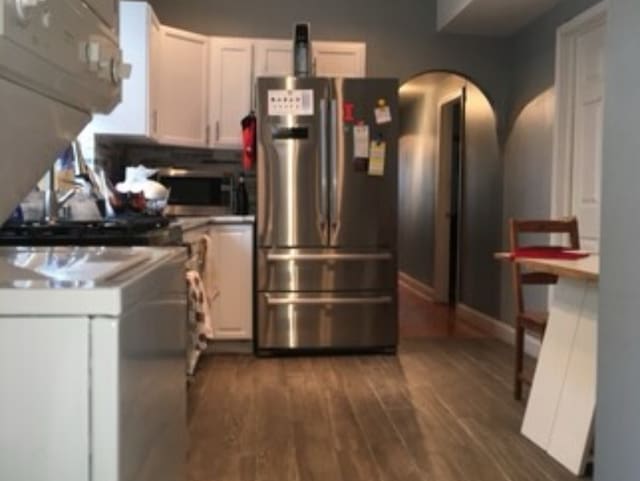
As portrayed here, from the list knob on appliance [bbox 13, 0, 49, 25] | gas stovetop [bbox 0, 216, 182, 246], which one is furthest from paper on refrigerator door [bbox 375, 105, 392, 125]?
knob on appliance [bbox 13, 0, 49, 25]

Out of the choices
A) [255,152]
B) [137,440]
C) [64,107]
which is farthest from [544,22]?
[137,440]

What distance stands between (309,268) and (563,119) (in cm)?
182

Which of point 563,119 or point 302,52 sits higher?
point 302,52

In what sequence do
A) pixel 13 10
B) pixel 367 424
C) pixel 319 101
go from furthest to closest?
pixel 319 101
pixel 367 424
pixel 13 10

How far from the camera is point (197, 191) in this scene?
4.37 m

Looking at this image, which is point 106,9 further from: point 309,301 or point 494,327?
point 494,327

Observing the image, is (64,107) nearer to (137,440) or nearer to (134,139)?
(137,440)

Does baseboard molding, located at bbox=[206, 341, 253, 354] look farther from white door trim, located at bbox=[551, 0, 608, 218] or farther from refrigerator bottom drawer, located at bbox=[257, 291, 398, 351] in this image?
white door trim, located at bbox=[551, 0, 608, 218]

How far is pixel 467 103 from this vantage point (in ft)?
18.2

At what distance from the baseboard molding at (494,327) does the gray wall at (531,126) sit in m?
0.10

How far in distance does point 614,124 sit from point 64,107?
120 cm

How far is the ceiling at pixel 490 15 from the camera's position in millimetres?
3932

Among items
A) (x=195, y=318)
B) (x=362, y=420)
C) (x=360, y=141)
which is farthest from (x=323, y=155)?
(x=362, y=420)

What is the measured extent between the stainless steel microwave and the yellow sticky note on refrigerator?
1.04 metres
